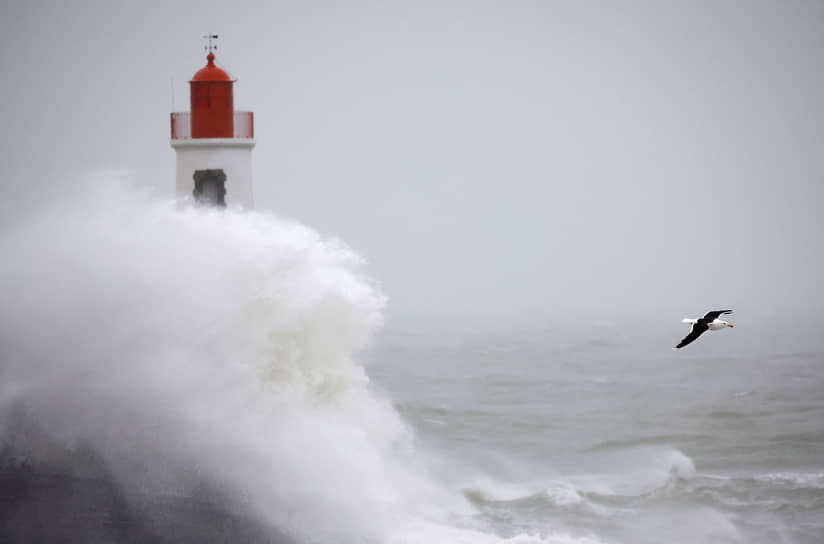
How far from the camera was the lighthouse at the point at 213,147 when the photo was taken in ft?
74.8

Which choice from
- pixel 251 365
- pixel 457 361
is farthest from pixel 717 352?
pixel 251 365

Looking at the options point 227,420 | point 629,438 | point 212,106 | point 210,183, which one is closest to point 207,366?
point 227,420

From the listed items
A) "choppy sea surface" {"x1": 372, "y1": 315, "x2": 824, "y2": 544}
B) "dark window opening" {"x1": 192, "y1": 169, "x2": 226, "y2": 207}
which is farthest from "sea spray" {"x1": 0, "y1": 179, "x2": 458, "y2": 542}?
"choppy sea surface" {"x1": 372, "y1": 315, "x2": 824, "y2": 544}

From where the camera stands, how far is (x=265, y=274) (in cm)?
1866

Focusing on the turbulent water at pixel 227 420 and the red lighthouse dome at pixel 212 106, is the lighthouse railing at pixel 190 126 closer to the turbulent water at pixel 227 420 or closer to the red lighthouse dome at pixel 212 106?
the red lighthouse dome at pixel 212 106

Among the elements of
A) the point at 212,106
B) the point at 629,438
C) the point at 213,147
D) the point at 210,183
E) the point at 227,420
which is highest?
the point at 212,106

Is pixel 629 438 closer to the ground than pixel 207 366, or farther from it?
farther from it

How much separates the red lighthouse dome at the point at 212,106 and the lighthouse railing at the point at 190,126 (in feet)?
0.47

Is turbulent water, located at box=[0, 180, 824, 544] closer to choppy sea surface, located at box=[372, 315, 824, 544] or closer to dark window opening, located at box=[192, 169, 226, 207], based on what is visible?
choppy sea surface, located at box=[372, 315, 824, 544]

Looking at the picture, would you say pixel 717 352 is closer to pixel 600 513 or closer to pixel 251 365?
pixel 600 513

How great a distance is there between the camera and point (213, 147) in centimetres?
2292

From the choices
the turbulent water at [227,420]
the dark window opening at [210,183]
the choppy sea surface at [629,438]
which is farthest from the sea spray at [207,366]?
the choppy sea surface at [629,438]

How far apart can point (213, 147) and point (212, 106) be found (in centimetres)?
84

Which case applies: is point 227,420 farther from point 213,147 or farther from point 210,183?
point 213,147
